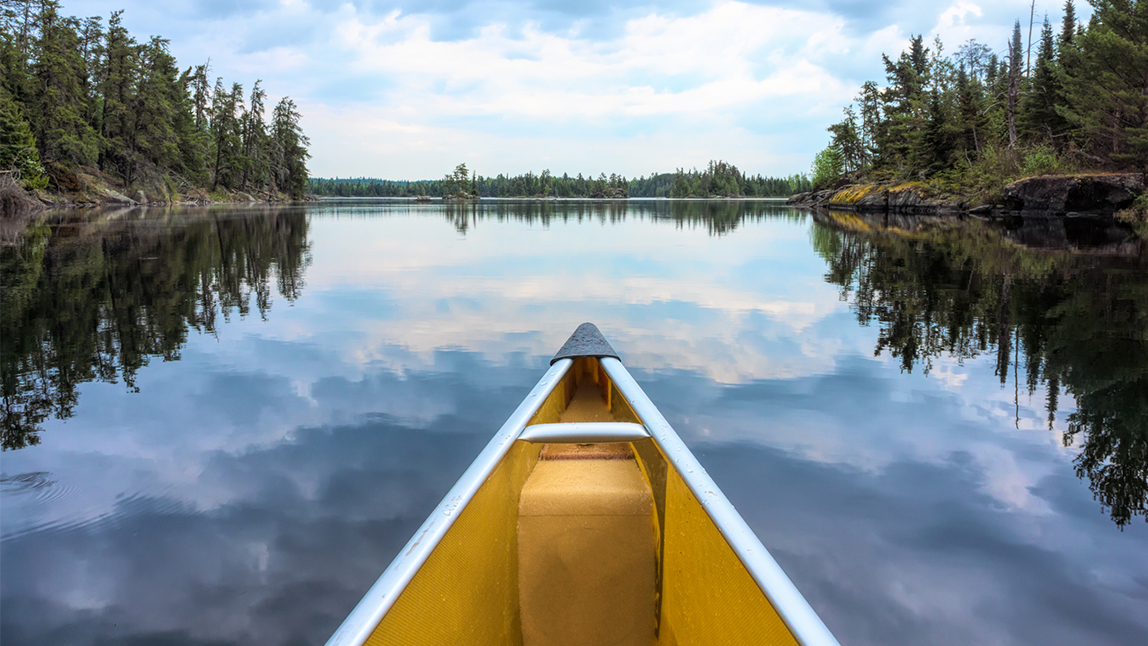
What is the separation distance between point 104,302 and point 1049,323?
11888 mm

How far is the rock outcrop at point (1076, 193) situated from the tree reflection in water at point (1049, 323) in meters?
12.2

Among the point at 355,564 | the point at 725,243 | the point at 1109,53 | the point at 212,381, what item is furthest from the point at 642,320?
the point at 1109,53

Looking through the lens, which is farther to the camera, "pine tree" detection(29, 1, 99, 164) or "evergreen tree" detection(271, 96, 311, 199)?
"evergreen tree" detection(271, 96, 311, 199)

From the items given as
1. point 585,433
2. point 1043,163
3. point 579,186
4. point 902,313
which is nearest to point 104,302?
point 585,433

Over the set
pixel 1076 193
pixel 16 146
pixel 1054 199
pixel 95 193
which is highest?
pixel 16 146

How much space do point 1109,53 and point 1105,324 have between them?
75.2ft

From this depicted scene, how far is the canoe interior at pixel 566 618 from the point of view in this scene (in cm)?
155

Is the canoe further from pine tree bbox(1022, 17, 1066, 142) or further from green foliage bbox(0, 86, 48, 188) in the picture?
green foliage bbox(0, 86, 48, 188)

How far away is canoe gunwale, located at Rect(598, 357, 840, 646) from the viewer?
1.28 meters

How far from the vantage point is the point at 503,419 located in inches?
187

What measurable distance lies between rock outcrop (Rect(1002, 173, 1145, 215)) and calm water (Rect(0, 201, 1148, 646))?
1789 centimetres

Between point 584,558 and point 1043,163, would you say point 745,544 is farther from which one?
point 1043,163

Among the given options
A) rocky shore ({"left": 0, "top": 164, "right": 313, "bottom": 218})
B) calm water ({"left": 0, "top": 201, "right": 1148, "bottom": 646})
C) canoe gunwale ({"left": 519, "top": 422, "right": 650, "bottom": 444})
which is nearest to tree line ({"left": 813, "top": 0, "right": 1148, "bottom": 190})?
calm water ({"left": 0, "top": 201, "right": 1148, "bottom": 646})

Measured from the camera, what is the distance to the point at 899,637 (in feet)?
7.95
